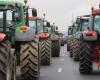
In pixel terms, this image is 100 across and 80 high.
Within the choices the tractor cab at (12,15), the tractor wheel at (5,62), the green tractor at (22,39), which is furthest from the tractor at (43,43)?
the tractor wheel at (5,62)

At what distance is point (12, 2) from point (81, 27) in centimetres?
1270

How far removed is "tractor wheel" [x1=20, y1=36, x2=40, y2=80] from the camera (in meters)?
14.5

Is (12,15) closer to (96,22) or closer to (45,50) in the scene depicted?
(96,22)

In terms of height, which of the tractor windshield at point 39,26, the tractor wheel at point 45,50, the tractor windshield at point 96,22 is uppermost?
the tractor windshield at point 96,22

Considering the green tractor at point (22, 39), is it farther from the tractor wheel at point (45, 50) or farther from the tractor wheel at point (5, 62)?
the tractor wheel at point (45, 50)

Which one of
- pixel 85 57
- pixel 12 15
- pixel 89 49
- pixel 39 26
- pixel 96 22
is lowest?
pixel 85 57

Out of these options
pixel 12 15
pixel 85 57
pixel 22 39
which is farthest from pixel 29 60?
pixel 85 57

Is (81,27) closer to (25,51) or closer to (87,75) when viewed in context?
(87,75)

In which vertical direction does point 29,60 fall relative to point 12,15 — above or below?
below

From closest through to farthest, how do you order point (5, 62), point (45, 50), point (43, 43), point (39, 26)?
point (5, 62) → point (45, 50) → point (43, 43) → point (39, 26)

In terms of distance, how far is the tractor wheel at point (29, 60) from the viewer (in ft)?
47.6

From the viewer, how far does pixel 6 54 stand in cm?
1032

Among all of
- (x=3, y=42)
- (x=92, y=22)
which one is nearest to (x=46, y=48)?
(x=92, y=22)

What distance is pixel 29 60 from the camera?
14.6m
